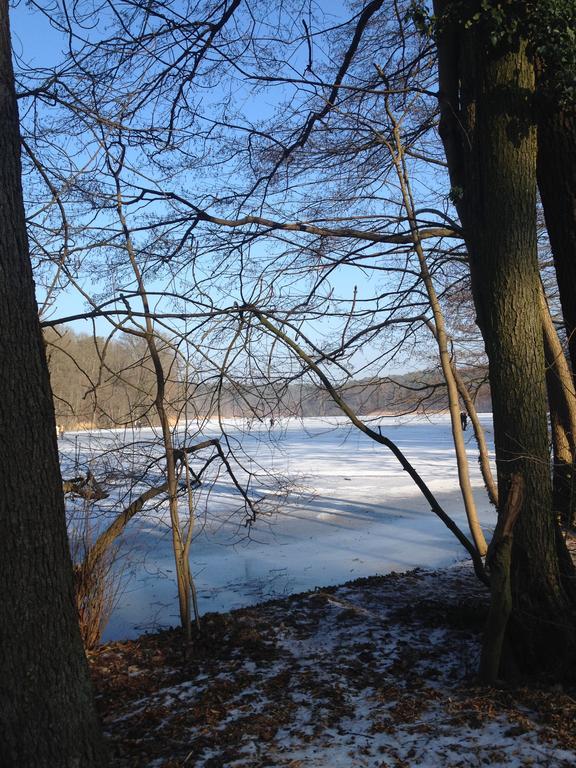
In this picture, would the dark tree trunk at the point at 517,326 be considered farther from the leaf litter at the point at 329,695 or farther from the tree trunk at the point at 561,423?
the tree trunk at the point at 561,423

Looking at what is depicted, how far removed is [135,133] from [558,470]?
245 inches

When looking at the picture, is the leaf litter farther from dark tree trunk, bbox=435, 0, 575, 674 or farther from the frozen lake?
the frozen lake

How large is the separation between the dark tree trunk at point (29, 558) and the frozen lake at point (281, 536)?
83.5 inches

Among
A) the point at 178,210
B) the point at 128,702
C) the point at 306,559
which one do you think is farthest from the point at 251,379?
the point at 306,559

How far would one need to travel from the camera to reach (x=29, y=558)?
293cm

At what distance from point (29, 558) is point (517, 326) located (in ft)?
10.3

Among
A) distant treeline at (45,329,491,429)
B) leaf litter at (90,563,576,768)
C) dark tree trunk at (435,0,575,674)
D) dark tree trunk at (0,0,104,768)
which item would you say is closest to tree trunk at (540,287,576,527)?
leaf litter at (90,563,576,768)

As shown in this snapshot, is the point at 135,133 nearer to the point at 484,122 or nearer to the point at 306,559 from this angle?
the point at 484,122

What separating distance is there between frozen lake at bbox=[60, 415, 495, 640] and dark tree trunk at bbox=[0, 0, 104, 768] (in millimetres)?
2121

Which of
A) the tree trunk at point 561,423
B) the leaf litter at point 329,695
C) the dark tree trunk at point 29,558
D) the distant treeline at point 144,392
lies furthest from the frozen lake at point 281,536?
the dark tree trunk at point 29,558

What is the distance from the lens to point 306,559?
9.69 meters

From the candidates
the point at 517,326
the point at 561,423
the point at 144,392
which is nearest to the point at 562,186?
the point at 517,326

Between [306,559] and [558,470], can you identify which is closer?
[558,470]

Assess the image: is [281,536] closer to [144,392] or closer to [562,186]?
[144,392]
